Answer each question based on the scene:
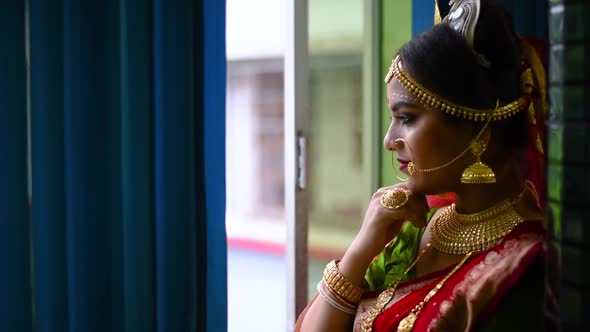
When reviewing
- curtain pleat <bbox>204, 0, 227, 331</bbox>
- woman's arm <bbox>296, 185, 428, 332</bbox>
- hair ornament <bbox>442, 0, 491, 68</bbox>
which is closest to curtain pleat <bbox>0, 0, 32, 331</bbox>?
curtain pleat <bbox>204, 0, 227, 331</bbox>

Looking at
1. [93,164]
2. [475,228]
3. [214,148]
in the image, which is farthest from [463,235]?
[93,164]

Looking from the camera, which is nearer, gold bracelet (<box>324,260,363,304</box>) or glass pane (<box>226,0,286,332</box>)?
gold bracelet (<box>324,260,363,304</box>)

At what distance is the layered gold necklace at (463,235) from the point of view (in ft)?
2.84

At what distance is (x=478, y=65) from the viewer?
32.9 inches

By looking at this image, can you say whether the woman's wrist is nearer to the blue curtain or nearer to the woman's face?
the woman's face

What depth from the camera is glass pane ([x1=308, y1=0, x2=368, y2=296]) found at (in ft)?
10.2

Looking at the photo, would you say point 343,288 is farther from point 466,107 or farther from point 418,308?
point 466,107

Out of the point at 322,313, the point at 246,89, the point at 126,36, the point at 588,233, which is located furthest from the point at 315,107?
the point at 588,233

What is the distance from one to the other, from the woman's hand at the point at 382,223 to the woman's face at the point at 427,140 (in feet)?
0.10

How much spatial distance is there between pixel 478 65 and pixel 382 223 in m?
0.28

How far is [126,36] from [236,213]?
4.04 m

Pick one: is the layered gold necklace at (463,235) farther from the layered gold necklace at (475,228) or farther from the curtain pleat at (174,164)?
the curtain pleat at (174,164)

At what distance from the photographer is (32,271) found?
1.66 meters

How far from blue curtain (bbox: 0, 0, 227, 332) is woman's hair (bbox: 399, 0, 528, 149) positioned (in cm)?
84
